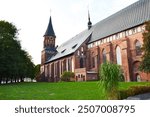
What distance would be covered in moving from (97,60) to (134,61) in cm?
1178

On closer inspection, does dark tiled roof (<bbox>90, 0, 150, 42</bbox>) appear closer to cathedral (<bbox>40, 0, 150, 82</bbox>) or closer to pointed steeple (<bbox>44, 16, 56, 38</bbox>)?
cathedral (<bbox>40, 0, 150, 82</bbox>)

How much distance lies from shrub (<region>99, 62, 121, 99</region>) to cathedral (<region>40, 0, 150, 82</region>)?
24.4m

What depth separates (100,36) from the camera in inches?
1905

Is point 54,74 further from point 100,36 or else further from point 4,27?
point 4,27

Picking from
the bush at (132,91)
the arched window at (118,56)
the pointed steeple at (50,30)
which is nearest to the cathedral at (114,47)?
the arched window at (118,56)

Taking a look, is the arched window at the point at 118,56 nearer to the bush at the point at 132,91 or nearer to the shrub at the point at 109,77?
the bush at the point at 132,91

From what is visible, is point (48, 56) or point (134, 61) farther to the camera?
point (48, 56)

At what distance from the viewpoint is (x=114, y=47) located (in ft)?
142

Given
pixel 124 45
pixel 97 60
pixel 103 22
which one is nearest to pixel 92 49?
pixel 97 60

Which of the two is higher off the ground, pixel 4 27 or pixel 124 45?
pixel 4 27

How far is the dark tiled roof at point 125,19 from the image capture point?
38.4 meters

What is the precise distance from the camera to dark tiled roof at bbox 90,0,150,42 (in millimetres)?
38438

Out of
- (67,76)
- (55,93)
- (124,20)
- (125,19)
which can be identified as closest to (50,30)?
(67,76)

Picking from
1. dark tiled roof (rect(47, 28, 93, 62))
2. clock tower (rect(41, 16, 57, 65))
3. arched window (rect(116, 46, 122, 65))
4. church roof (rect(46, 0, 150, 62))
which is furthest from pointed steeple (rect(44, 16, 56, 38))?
arched window (rect(116, 46, 122, 65))
